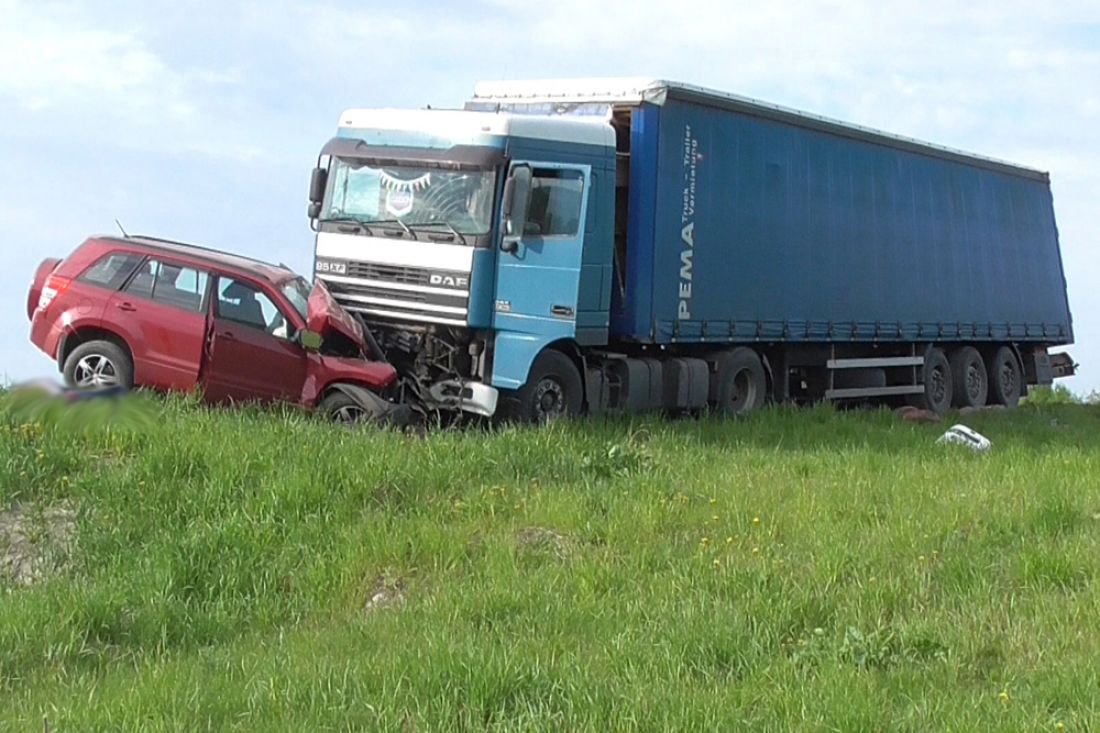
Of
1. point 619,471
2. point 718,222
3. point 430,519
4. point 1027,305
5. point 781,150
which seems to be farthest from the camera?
point 1027,305

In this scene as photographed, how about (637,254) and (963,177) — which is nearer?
(637,254)

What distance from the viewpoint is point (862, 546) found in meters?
8.70

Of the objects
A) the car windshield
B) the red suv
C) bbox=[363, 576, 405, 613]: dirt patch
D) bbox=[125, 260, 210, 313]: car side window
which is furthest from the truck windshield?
bbox=[363, 576, 405, 613]: dirt patch

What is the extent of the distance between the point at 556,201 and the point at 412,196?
4.92 feet

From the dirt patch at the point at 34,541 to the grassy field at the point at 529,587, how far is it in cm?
4

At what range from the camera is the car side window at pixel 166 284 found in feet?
39.8

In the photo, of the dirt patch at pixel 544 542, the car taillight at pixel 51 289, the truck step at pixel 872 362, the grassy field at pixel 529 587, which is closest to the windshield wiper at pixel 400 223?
the grassy field at pixel 529 587

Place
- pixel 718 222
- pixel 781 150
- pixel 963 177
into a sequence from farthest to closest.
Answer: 1. pixel 963 177
2. pixel 781 150
3. pixel 718 222

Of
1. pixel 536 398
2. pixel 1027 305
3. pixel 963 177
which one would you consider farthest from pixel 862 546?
pixel 1027 305

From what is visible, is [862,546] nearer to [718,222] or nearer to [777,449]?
[777,449]

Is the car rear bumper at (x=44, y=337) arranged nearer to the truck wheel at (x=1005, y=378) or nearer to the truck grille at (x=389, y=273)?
the truck grille at (x=389, y=273)

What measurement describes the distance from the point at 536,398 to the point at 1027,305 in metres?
15.3

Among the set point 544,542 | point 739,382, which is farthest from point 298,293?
point 739,382

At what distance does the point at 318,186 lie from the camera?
14477 mm
